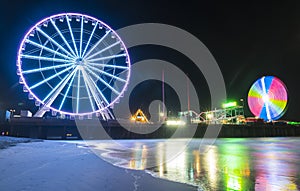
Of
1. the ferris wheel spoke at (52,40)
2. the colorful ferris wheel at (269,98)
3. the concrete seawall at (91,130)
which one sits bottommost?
the concrete seawall at (91,130)

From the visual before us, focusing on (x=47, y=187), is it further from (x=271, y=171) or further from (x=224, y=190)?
(x=271, y=171)

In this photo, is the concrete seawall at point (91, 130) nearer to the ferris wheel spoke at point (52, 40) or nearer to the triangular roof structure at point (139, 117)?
the ferris wheel spoke at point (52, 40)

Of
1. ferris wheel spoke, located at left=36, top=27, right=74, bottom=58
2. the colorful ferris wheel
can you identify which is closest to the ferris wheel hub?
ferris wheel spoke, located at left=36, top=27, right=74, bottom=58

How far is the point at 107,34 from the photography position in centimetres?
3900

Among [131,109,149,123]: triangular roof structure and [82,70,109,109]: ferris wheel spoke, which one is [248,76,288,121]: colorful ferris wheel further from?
[82,70,109,109]: ferris wheel spoke

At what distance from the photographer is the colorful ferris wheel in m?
58.7

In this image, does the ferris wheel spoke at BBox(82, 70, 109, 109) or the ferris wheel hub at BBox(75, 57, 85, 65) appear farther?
the ferris wheel hub at BBox(75, 57, 85, 65)

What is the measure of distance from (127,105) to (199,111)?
3425 centimetres

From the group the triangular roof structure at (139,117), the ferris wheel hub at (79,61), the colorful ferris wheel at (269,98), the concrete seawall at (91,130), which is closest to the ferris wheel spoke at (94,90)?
the ferris wheel hub at (79,61)

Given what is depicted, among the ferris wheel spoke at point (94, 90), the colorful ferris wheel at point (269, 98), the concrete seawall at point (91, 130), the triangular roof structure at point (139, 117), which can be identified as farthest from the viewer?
the triangular roof structure at point (139, 117)

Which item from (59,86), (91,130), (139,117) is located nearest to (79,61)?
(59,86)

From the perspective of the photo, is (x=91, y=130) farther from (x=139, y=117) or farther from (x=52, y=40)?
(x=139, y=117)

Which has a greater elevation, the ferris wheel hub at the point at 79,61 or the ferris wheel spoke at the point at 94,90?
the ferris wheel hub at the point at 79,61

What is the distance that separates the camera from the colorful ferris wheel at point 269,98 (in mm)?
58722
